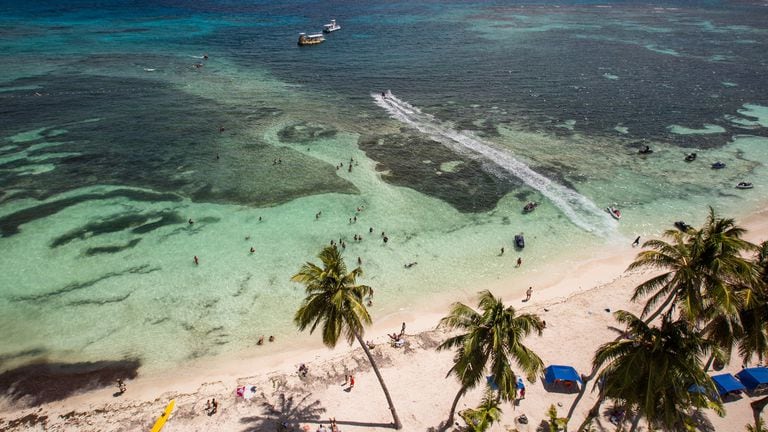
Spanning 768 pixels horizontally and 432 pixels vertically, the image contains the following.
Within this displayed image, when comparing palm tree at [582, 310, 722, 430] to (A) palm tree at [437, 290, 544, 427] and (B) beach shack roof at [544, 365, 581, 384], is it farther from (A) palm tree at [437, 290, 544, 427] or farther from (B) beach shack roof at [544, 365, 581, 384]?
(B) beach shack roof at [544, 365, 581, 384]

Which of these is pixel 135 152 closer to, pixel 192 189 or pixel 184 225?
pixel 192 189

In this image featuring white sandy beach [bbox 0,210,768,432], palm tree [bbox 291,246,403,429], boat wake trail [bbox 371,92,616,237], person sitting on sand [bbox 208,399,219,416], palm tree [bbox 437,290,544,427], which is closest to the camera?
palm tree [bbox 437,290,544,427]

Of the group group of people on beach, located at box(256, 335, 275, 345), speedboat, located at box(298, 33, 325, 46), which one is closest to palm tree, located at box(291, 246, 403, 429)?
group of people on beach, located at box(256, 335, 275, 345)

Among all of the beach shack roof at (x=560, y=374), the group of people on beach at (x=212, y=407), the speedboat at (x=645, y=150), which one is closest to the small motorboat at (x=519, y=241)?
the beach shack roof at (x=560, y=374)

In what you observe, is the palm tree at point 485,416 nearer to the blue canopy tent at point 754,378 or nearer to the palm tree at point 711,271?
the palm tree at point 711,271

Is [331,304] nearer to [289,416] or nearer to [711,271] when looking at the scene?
[289,416]

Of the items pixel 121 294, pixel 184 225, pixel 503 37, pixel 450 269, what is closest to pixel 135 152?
pixel 184 225

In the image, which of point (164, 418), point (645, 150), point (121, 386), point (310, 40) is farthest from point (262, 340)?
point (310, 40)
